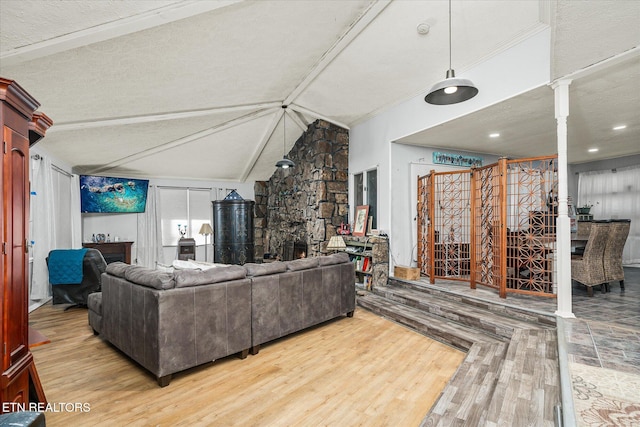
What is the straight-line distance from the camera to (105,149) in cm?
567

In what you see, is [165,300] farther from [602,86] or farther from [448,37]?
[602,86]

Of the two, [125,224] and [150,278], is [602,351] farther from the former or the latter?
[125,224]

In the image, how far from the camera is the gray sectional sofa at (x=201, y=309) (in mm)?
2582

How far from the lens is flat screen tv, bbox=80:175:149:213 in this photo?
264 inches

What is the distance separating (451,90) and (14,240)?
3063 millimetres

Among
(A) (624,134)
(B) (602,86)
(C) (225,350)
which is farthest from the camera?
(A) (624,134)

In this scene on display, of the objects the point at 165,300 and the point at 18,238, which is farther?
the point at 165,300

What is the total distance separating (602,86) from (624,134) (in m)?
2.66

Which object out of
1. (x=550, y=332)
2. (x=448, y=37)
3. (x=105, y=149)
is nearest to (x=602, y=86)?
(x=448, y=37)

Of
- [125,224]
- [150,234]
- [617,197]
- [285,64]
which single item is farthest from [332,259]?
[617,197]

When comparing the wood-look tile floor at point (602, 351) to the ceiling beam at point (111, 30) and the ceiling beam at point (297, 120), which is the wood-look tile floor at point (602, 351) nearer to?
the ceiling beam at point (111, 30)

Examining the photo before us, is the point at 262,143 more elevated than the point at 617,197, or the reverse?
the point at 262,143

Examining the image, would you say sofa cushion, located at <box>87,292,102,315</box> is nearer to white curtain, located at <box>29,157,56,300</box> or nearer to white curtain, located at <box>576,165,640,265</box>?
white curtain, located at <box>29,157,56,300</box>

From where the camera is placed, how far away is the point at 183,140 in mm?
6207
